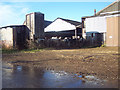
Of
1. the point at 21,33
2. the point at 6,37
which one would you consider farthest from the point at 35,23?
the point at 6,37

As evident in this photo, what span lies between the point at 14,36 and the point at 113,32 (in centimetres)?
1525

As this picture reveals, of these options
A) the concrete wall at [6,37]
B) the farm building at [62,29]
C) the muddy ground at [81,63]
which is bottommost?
the muddy ground at [81,63]

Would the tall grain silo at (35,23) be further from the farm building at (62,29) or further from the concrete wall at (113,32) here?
the concrete wall at (113,32)

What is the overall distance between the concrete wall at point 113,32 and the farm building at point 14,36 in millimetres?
13255

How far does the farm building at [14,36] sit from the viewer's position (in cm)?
1869

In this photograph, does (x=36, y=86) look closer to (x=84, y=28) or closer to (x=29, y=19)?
(x=29, y=19)

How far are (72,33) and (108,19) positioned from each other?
12.9 metres

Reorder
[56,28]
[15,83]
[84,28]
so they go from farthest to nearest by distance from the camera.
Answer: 1. [56,28]
2. [84,28]
3. [15,83]

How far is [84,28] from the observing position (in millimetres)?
26688

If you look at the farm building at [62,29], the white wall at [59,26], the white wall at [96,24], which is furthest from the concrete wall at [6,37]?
the white wall at [59,26]

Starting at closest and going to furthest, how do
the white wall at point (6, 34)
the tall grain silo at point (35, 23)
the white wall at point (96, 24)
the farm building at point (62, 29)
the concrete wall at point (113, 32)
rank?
the white wall at point (6, 34) < the concrete wall at point (113, 32) < the tall grain silo at point (35, 23) < the white wall at point (96, 24) < the farm building at point (62, 29)

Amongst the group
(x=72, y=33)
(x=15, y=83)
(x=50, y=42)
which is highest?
(x=72, y=33)

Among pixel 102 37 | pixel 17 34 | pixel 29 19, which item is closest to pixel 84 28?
pixel 102 37

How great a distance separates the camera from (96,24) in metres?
24.5
